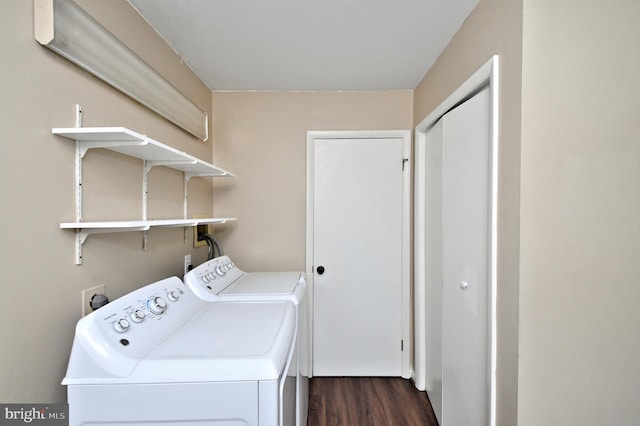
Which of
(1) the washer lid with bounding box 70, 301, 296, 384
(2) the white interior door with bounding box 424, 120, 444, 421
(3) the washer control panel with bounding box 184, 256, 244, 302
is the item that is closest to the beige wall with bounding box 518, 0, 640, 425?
(2) the white interior door with bounding box 424, 120, 444, 421

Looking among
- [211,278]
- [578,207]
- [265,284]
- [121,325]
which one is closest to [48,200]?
[121,325]

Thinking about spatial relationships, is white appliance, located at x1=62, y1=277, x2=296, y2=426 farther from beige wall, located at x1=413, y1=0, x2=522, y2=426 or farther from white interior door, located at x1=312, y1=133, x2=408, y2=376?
white interior door, located at x1=312, y1=133, x2=408, y2=376

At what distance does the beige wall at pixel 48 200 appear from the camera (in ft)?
2.75

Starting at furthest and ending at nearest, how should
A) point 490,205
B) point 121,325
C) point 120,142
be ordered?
point 490,205
point 120,142
point 121,325

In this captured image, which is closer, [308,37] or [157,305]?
[157,305]

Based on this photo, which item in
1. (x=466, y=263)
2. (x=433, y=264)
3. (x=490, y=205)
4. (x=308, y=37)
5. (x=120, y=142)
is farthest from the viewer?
(x=433, y=264)

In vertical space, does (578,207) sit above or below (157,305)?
above

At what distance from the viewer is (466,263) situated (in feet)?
4.85

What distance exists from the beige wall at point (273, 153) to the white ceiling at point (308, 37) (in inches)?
6.7

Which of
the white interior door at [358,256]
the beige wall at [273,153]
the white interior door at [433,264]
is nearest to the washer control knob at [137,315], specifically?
the beige wall at [273,153]

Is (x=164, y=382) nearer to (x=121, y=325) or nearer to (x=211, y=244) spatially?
Answer: (x=121, y=325)

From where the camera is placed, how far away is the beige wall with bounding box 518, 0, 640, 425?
106 cm

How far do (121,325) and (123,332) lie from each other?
29 mm

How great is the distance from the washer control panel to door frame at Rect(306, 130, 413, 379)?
68 centimetres
